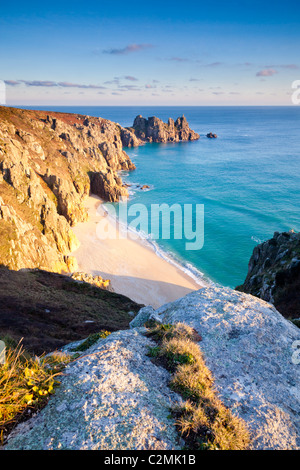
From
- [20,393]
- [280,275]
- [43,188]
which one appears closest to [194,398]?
[20,393]

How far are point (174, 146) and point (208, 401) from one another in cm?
17613

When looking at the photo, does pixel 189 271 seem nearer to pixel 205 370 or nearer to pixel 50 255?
pixel 50 255

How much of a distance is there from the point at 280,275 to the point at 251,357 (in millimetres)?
16604

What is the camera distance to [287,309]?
1892 centimetres

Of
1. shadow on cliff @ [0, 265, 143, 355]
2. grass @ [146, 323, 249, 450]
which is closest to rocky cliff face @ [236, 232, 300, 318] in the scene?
shadow on cliff @ [0, 265, 143, 355]

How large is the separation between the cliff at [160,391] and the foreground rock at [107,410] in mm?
18

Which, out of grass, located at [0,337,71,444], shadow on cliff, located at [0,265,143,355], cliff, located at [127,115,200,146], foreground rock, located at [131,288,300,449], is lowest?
shadow on cliff, located at [0,265,143,355]

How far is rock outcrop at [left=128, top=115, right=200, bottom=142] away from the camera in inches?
7254

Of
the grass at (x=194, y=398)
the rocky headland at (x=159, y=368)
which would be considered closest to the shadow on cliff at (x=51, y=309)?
the rocky headland at (x=159, y=368)

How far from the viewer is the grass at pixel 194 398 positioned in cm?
500

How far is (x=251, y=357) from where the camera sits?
755 centimetres

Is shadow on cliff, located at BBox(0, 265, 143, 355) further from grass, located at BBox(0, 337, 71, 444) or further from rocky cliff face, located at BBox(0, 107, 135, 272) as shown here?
grass, located at BBox(0, 337, 71, 444)

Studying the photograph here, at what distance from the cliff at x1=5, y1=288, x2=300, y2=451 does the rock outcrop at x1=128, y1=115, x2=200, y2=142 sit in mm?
186770

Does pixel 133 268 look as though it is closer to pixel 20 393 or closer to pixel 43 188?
pixel 43 188
